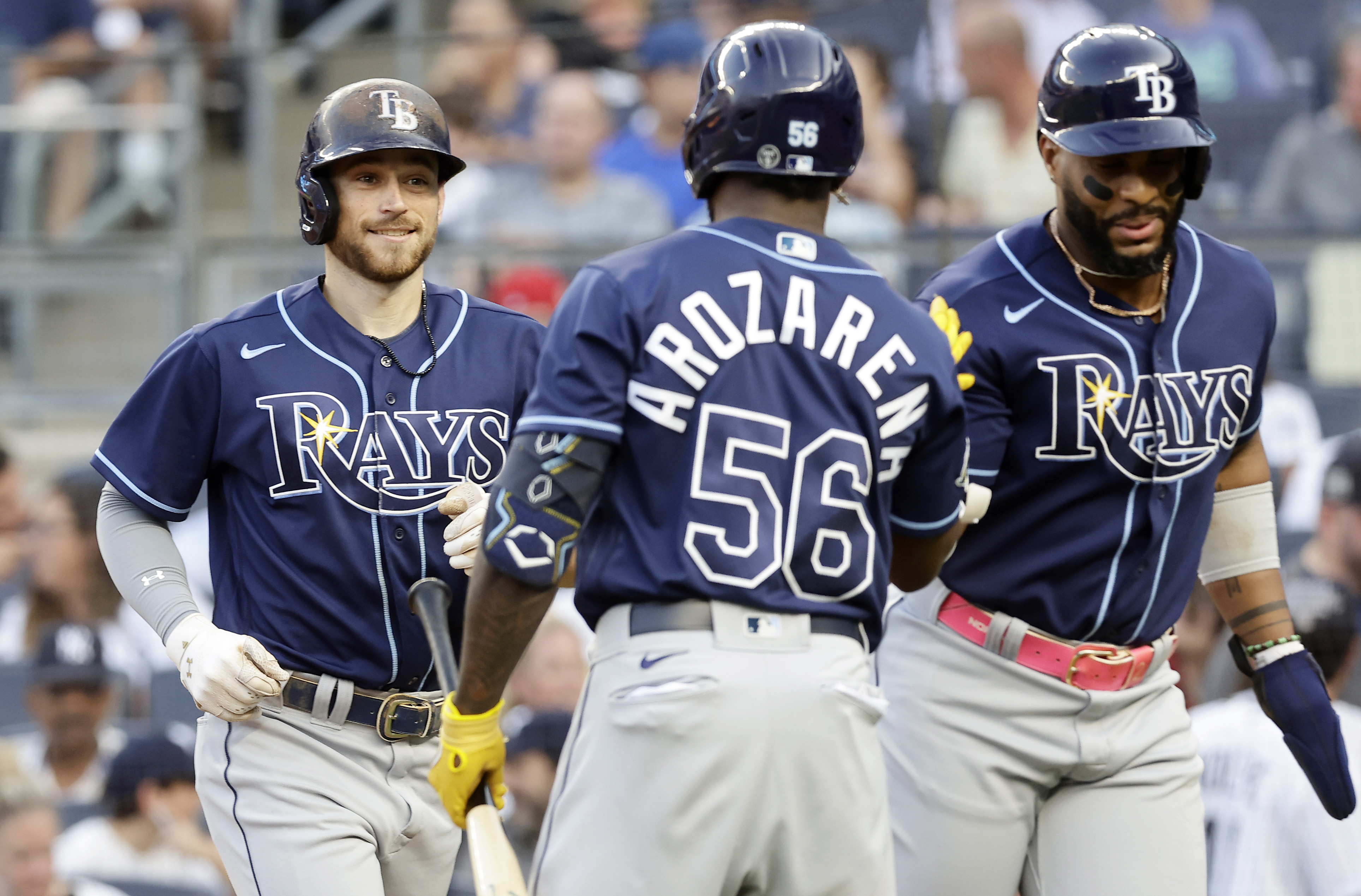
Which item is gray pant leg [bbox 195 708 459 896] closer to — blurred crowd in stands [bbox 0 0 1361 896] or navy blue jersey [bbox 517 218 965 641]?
navy blue jersey [bbox 517 218 965 641]

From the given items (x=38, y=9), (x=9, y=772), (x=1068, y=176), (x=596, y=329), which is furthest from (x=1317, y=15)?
(x=38, y=9)

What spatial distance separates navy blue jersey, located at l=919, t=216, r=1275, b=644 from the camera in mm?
3279

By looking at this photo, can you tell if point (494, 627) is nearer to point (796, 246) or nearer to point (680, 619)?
point (680, 619)

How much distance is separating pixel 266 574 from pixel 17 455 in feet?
14.9

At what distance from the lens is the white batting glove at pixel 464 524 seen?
10.6 feet

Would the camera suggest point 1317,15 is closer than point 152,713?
No

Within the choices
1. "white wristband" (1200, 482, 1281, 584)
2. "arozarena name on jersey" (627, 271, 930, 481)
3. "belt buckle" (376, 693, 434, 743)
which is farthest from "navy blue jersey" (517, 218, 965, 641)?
"white wristband" (1200, 482, 1281, 584)

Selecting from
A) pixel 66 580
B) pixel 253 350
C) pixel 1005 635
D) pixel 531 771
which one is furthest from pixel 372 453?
pixel 66 580

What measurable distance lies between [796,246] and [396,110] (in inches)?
46.5

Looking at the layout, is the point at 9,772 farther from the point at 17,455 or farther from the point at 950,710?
the point at 950,710

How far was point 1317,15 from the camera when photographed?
24.1 feet

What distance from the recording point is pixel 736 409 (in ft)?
8.59

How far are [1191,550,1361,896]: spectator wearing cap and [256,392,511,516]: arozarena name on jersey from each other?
8.85ft

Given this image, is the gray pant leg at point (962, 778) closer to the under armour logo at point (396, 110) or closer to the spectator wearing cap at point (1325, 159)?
the under armour logo at point (396, 110)
